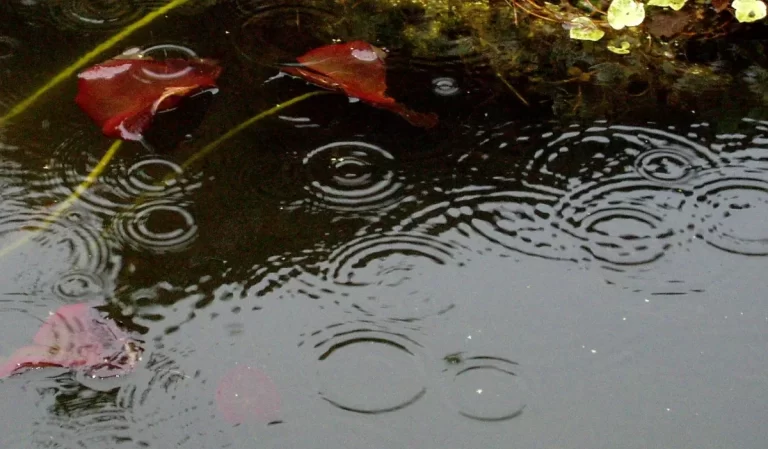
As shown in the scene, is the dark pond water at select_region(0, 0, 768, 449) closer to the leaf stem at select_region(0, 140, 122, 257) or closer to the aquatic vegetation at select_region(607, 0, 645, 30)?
the leaf stem at select_region(0, 140, 122, 257)

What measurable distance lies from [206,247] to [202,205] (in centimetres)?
10

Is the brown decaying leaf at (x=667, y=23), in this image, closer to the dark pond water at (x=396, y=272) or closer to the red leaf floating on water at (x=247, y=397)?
the dark pond water at (x=396, y=272)

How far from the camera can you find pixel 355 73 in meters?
1.61

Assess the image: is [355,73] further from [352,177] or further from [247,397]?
[247,397]

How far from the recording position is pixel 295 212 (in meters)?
1.39

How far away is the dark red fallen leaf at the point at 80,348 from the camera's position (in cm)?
117

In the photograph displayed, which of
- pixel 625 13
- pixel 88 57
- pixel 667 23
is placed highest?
pixel 667 23

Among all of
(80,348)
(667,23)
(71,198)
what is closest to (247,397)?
(80,348)

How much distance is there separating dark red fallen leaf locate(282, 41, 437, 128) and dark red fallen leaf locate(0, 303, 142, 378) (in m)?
0.63

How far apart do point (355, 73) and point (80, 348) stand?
29.2 inches

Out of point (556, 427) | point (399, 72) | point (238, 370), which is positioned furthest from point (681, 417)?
point (399, 72)

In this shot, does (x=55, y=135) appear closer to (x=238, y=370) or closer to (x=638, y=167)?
(x=238, y=370)

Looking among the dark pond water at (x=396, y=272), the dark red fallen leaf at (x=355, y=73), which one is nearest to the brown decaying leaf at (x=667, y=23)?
the dark pond water at (x=396, y=272)

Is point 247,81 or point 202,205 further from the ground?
→ point 247,81
